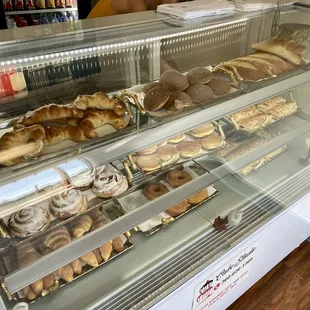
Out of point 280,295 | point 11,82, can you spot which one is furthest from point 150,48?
point 280,295

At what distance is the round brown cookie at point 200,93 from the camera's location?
100cm

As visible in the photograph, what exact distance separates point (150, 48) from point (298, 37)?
0.73 metres

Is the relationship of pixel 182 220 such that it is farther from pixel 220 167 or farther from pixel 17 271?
pixel 17 271

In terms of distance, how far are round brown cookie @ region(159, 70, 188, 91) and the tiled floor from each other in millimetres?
1006

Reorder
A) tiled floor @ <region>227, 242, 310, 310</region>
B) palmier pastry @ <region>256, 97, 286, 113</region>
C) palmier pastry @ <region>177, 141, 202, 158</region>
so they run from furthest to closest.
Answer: palmier pastry @ <region>256, 97, 286, 113</region> < tiled floor @ <region>227, 242, 310, 310</region> < palmier pastry @ <region>177, 141, 202, 158</region>

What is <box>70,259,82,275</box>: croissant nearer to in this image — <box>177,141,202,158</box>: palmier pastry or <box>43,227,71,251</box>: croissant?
<box>43,227,71,251</box>: croissant

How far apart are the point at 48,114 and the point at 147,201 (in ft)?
1.61

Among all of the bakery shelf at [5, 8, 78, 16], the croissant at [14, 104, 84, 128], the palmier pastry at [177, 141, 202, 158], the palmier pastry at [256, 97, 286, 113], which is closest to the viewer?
the croissant at [14, 104, 84, 128]

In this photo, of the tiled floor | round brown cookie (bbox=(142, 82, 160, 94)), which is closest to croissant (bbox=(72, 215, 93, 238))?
round brown cookie (bbox=(142, 82, 160, 94))

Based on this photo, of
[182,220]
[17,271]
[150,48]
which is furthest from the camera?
[182,220]

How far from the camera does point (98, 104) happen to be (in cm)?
89

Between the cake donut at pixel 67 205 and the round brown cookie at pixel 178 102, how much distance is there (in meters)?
0.39

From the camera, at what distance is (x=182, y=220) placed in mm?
1277

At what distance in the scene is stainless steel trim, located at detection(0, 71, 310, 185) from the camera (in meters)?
0.71
